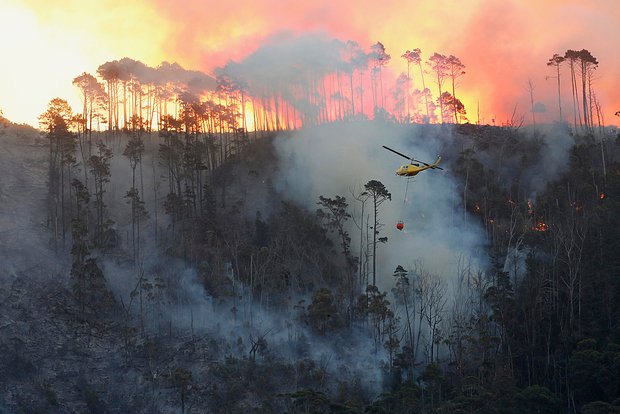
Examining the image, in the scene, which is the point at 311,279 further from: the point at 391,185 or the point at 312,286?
the point at 391,185

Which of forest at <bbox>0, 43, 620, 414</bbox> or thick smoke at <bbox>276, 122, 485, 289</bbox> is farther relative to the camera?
thick smoke at <bbox>276, 122, 485, 289</bbox>

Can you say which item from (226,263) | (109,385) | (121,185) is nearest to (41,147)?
(121,185)

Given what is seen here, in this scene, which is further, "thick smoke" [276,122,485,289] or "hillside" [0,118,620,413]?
"thick smoke" [276,122,485,289]

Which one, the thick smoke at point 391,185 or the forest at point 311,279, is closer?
the forest at point 311,279

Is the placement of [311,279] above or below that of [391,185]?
below

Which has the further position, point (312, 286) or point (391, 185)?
point (391, 185)

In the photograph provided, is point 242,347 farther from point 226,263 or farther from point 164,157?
point 164,157

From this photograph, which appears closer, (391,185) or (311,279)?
(311,279)

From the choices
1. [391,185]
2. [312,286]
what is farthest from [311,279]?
[391,185]

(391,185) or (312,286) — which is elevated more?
(391,185)
